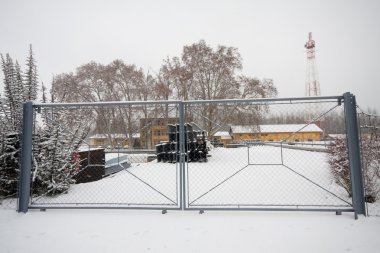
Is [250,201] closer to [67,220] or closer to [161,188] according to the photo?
[161,188]

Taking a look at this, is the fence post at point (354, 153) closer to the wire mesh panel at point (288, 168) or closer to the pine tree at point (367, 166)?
the wire mesh panel at point (288, 168)

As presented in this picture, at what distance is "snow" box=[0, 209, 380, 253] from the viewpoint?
264 cm

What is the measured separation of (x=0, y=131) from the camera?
4828 millimetres

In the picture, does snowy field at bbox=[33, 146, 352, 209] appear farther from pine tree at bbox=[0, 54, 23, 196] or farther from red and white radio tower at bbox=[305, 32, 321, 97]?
red and white radio tower at bbox=[305, 32, 321, 97]

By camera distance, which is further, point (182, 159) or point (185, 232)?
point (182, 159)

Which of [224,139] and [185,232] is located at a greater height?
[224,139]

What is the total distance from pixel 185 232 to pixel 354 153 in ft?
9.58

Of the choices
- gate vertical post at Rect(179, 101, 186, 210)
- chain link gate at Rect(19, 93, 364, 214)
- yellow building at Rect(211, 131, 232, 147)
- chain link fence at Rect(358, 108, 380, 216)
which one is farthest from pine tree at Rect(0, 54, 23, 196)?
chain link fence at Rect(358, 108, 380, 216)

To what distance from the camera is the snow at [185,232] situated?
104 inches

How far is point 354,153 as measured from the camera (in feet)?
11.3

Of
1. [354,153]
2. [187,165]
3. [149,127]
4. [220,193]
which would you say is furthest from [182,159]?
[149,127]

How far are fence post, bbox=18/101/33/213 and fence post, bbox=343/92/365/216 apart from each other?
5.52m

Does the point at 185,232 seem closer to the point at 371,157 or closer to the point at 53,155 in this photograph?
the point at 53,155
